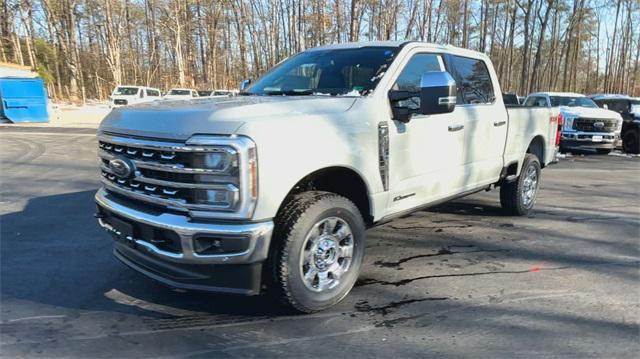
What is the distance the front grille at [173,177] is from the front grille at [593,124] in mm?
14767

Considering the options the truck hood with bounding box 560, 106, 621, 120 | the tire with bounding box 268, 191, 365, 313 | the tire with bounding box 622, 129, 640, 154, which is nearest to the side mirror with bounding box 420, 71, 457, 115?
the tire with bounding box 268, 191, 365, 313

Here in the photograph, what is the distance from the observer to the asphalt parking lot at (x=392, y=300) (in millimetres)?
3305

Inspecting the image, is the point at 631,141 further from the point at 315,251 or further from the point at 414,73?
the point at 315,251

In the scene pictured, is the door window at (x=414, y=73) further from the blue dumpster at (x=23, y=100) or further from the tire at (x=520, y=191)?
the blue dumpster at (x=23, y=100)

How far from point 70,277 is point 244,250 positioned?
6.95 feet

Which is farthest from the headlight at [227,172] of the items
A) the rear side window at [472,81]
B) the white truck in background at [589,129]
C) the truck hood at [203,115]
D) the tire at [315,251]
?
the white truck in background at [589,129]

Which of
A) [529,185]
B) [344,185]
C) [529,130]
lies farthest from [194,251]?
[529,185]

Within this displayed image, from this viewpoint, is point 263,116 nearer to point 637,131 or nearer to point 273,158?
point 273,158

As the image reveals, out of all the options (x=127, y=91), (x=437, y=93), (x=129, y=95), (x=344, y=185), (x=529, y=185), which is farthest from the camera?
(x=127, y=91)

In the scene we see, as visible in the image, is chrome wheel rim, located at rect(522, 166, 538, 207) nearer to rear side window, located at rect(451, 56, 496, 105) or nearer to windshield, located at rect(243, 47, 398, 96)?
rear side window, located at rect(451, 56, 496, 105)

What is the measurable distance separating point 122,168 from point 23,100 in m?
23.1

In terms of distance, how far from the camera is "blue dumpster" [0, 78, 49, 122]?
2253 cm

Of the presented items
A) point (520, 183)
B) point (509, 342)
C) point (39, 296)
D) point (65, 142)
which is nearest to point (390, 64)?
point (509, 342)

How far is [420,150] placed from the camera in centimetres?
455
